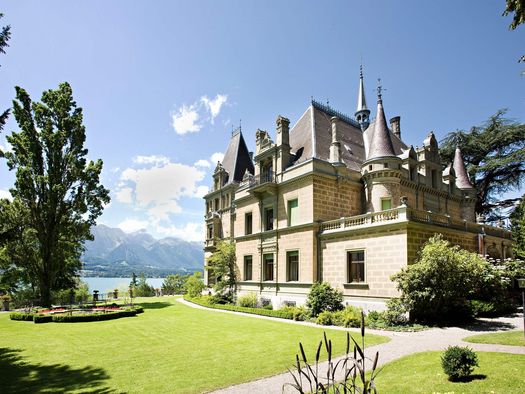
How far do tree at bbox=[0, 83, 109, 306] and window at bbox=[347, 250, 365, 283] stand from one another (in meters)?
25.1

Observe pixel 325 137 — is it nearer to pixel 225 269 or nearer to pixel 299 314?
pixel 299 314

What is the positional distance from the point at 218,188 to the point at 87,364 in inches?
1407

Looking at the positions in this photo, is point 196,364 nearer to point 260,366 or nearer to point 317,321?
point 260,366

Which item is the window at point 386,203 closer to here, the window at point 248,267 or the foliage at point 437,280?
the foliage at point 437,280

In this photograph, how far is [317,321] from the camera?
1995cm

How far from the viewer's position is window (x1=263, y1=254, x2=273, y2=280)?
2922 centimetres

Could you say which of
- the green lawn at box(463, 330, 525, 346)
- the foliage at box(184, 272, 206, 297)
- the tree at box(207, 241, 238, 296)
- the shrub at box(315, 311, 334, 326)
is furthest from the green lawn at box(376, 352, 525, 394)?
the foliage at box(184, 272, 206, 297)

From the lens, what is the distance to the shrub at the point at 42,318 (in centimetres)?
2201

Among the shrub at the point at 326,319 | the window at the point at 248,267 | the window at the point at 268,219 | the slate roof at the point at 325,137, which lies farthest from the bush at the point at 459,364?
the window at the point at 248,267

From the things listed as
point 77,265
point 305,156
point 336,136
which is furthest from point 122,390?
point 77,265

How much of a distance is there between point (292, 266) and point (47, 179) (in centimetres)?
2261

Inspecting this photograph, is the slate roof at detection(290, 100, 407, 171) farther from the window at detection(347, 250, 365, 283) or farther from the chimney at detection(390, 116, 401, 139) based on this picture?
the window at detection(347, 250, 365, 283)

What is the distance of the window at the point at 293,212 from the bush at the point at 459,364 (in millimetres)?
18295

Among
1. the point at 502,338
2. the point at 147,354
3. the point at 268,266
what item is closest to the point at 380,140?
the point at 268,266
